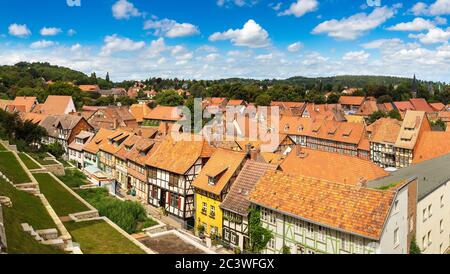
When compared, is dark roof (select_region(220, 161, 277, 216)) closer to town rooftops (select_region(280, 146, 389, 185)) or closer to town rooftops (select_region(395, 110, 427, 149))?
town rooftops (select_region(280, 146, 389, 185))

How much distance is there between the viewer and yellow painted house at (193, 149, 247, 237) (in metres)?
27.7

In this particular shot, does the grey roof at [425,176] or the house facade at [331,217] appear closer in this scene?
the house facade at [331,217]

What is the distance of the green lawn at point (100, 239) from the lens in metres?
18.2

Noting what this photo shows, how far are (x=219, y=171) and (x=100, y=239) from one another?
1100 centimetres

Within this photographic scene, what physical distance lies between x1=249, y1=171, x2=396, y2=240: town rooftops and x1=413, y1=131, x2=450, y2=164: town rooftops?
27.3 m

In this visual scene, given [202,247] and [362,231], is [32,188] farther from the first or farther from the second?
[362,231]

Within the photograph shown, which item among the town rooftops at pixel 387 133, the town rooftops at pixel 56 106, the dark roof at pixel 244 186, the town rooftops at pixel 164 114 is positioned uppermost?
the town rooftops at pixel 56 106

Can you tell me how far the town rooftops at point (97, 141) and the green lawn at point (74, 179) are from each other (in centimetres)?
507

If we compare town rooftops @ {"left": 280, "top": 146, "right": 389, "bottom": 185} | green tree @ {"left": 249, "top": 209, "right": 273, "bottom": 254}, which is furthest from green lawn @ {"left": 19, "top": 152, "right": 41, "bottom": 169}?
town rooftops @ {"left": 280, "top": 146, "right": 389, "bottom": 185}

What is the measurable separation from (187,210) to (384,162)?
3241 centimetres

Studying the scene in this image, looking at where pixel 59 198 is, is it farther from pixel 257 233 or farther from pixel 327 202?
pixel 327 202

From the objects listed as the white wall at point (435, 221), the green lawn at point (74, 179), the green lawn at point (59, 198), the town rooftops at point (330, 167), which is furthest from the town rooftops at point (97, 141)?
the white wall at point (435, 221)

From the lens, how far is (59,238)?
667 inches

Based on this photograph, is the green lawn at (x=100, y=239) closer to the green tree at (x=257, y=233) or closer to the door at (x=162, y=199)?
the green tree at (x=257, y=233)
